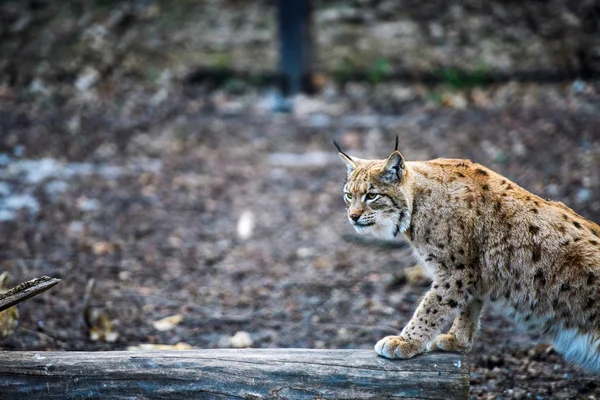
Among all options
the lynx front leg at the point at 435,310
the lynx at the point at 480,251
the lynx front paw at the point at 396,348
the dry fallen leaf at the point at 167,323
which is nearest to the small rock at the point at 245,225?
the dry fallen leaf at the point at 167,323

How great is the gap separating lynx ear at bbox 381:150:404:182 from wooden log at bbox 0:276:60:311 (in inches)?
87.6

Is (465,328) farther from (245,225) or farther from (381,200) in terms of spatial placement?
(245,225)

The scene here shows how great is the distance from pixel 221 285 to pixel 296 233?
1.84 meters

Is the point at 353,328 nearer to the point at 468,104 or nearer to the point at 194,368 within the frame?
the point at 194,368

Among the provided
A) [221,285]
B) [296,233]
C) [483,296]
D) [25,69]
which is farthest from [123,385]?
[25,69]

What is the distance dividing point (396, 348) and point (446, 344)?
620 millimetres

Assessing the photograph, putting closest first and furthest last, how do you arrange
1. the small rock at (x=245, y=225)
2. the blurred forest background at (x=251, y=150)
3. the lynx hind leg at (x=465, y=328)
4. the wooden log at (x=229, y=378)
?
1. the wooden log at (x=229, y=378)
2. the lynx hind leg at (x=465, y=328)
3. the blurred forest background at (x=251, y=150)
4. the small rock at (x=245, y=225)

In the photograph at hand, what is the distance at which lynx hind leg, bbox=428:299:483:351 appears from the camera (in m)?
4.50

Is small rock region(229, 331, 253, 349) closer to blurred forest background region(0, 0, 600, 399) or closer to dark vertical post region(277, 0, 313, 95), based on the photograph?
blurred forest background region(0, 0, 600, 399)

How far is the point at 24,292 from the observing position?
4.00 meters

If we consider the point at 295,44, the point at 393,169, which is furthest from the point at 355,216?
the point at 295,44

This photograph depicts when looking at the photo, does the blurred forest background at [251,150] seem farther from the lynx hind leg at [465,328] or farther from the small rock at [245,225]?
the lynx hind leg at [465,328]

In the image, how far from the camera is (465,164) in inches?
187

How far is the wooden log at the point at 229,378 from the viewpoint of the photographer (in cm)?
372
